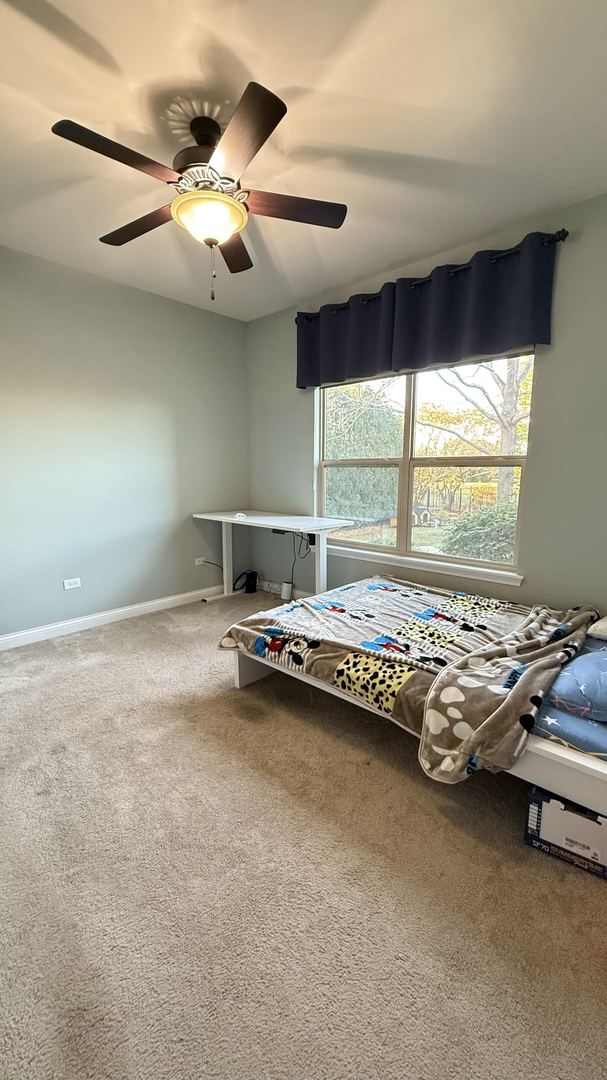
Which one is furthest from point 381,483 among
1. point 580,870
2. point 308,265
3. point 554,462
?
point 580,870

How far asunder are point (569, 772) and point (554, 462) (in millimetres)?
1801

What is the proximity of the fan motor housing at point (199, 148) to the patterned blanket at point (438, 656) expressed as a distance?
2.14 metres

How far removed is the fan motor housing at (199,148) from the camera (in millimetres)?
1729

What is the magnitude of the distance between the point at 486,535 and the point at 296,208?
2.18 meters

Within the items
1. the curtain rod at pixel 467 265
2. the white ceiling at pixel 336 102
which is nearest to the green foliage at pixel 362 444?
the curtain rod at pixel 467 265

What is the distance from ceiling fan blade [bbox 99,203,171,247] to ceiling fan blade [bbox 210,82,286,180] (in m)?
0.38

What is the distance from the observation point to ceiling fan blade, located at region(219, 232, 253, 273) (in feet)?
6.78

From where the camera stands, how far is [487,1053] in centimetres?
92

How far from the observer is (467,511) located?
9.70 feet

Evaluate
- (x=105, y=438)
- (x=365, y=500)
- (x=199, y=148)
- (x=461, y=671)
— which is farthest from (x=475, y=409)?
(x=105, y=438)

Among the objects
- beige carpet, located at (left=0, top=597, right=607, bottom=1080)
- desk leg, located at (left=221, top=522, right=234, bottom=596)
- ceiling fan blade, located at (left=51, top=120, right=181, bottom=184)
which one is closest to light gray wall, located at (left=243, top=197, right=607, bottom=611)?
beige carpet, located at (left=0, top=597, right=607, bottom=1080)

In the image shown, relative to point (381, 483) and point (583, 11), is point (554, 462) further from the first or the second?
point (583, 11)

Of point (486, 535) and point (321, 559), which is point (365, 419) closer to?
point (321, 559)

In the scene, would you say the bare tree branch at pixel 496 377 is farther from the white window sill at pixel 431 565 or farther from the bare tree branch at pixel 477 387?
the white window sill at pixel 431 565
